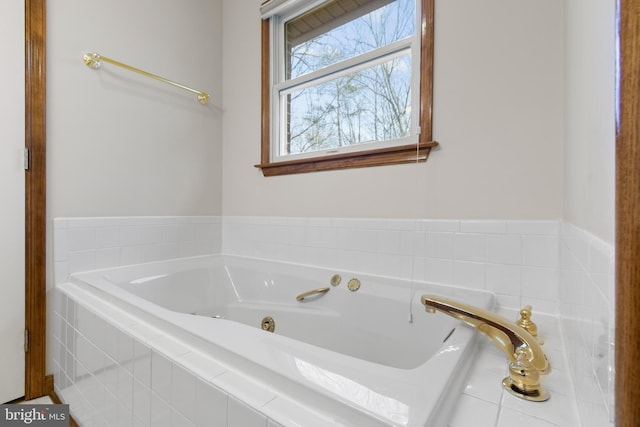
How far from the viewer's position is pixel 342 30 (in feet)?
5.63

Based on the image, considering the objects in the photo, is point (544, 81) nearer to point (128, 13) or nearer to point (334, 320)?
point (334, 320)

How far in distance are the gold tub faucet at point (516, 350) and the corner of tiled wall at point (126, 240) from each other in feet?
5.58

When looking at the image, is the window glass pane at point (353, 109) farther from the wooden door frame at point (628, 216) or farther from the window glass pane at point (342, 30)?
the wooden door frame at point (628, 216)

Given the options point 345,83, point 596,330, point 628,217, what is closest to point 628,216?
point 628,217

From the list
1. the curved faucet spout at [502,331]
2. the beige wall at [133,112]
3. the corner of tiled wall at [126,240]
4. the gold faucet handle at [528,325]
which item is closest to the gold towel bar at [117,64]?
the beige wall at [133,112]

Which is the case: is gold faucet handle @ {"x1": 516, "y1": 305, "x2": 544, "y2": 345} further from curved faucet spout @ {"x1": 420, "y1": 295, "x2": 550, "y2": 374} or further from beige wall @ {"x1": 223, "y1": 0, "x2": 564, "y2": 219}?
beige wall @ {"x1": 223, "y1": 0, "x2": 564, "y2": 219}

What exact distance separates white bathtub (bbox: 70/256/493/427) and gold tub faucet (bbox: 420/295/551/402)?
0.19 ft

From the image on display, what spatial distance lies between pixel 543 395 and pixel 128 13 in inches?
96.0

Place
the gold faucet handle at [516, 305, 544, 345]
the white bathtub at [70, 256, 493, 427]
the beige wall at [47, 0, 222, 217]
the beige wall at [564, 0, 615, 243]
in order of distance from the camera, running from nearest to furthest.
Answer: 1. the beige wall at [564, 0, 615, 243]
2. the white bathtub at [70, 256, 493, 427]
3. the gold faucet handle at [516, 305, 544, 345]
4. the beige wall at [47, 0, 222, 217]

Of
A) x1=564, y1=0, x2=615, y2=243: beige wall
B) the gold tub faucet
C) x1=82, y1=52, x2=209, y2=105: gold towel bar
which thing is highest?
x1=82, y1=52, x2=209, y2=105: gold towel bar

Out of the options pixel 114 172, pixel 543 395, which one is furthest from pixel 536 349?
pixel 114 172

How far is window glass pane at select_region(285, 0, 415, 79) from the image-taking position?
4.93ft

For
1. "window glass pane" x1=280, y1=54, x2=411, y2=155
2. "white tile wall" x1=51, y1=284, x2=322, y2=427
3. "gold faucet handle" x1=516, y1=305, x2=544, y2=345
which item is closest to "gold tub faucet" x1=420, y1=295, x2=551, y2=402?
"gold faucet handle" x1=516, y1=305, x2=544, y2=345

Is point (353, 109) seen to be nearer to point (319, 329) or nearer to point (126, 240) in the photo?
point (319, 329)
